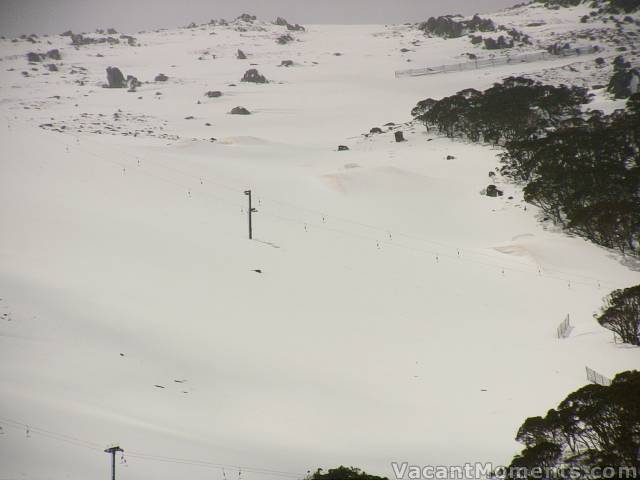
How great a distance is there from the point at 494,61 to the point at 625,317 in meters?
113

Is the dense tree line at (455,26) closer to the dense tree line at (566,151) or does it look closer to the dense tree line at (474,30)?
the dense tree line at (474,30)

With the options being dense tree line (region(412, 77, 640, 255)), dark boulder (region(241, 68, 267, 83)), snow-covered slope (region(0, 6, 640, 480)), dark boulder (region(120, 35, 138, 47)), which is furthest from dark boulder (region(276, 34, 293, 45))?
dense tree line (region(412, 77, 640, 255))

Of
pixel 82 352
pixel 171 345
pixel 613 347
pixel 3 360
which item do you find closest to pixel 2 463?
pixel 3 360

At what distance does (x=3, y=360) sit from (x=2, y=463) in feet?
24.4

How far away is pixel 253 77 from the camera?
13600 centimetres

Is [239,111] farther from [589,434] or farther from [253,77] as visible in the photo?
[589,434]

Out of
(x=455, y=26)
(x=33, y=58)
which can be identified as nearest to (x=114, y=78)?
(x=33, y=58)

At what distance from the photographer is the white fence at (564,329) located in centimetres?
3075

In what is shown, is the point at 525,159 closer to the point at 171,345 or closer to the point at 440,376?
the point at 440,376

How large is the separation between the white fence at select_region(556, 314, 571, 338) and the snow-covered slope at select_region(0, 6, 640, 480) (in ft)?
1.62

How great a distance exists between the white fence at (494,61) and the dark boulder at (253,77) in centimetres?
3103

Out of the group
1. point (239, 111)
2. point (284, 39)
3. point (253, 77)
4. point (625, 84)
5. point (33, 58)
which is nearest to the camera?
point (625, 84)

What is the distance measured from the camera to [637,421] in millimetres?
16688

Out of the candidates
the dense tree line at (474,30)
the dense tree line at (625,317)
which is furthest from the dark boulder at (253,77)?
the dense tree line at (625,317)
